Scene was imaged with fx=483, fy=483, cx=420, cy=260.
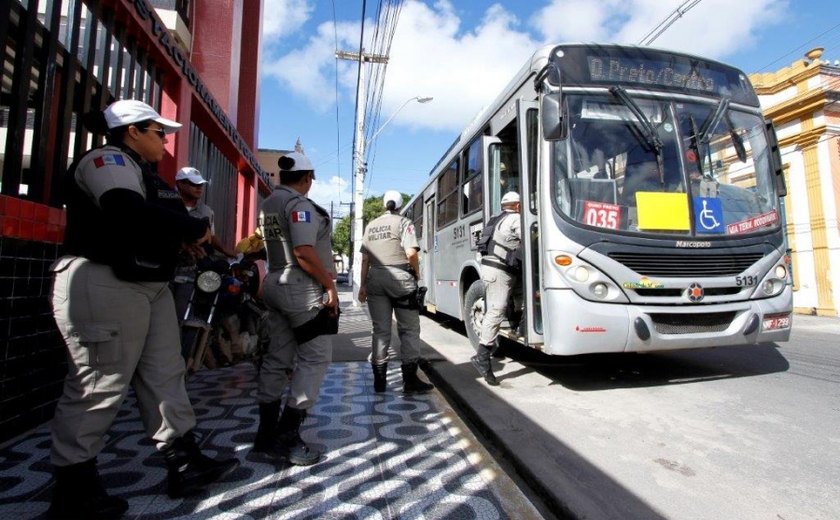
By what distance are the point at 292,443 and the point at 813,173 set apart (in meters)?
16.7

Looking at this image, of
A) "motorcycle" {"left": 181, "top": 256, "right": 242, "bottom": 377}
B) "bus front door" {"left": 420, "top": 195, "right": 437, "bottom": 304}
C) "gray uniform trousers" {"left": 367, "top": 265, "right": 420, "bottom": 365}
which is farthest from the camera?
"bus front door" {"left": 420, "top": 195, "right": 437, "bottom": 304}

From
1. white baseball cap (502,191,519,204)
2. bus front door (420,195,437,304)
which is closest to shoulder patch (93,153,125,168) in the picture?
white baseball cap (502,191,519,204)

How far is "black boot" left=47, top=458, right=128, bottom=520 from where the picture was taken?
190 centimetres

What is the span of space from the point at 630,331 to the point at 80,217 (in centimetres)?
343

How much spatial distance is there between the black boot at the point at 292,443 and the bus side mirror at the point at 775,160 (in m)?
4.33

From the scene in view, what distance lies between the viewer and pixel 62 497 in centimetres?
190

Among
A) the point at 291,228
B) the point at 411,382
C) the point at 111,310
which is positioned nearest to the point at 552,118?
the point at 291,228

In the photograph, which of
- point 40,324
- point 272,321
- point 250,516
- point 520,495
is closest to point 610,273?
point 520,495

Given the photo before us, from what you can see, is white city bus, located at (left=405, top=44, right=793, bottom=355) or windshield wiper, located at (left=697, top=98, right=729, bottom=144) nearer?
white city bus, located at (left=405, top=44, right=793, bottom=355)

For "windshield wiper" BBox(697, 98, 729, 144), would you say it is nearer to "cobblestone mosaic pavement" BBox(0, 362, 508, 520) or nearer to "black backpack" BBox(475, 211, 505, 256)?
"black backpack" BBox(475, 211, 505, 256)

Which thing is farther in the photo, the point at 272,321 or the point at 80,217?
the point at 272,321

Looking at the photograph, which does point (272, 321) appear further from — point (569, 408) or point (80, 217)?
point (569, 408)

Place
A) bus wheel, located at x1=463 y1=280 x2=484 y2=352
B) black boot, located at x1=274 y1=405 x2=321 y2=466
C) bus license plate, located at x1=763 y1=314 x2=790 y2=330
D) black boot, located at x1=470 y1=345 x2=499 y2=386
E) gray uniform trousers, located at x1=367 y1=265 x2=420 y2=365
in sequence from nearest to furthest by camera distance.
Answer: black boot, located at x1=274 y1=405 x2=321 y2=466
bus license plate, located at x1=763 y1=314 x2=790 y2=330
gray uniform trousers, located at x1=367 y1=265 x2=420 y2=365
black boot, located at x1=470 y1=345 x2=499 y2=386
bus wheel, located at x1=463 y1=280 x2=484 y2=352

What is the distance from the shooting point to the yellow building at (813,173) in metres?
13.4
